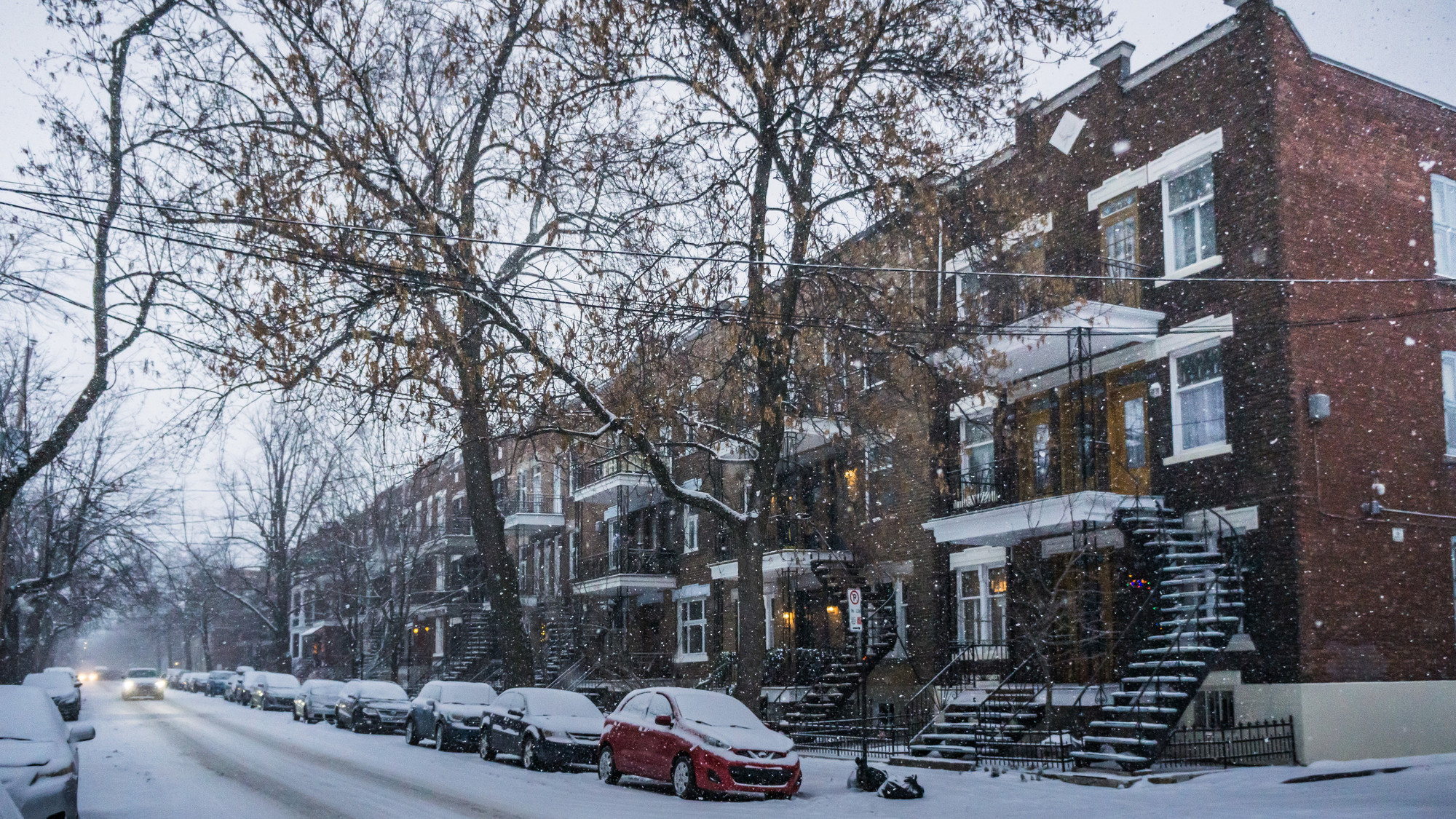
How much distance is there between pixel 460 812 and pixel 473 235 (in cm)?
817

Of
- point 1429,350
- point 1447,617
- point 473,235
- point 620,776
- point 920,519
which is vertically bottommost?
point 620,776

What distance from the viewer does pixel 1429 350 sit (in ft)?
64.4

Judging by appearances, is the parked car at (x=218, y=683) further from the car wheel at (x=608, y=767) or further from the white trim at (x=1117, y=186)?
the white trim at (x=1117, y=186)

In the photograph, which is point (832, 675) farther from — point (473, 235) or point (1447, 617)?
point (473, 235)

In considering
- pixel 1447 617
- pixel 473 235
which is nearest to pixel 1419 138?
pixel 1447 617

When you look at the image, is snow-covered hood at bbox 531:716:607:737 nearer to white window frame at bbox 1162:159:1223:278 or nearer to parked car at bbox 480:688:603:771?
parked car at bbox 480:688:603:771

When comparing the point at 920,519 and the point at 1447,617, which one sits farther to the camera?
the point at 920,519

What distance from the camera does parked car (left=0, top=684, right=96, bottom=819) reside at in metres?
9.72

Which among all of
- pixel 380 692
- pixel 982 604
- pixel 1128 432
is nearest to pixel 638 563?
pixel 380 692

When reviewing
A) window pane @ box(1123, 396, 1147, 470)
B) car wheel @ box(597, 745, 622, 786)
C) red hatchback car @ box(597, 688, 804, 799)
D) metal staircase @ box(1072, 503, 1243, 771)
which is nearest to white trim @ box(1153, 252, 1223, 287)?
window pane @ box(1123, 396, 1147, 470)

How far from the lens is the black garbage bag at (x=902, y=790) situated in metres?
14.3

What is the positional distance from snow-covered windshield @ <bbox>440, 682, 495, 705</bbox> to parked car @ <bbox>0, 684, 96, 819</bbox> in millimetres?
12586

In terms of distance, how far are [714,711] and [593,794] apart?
7.01 ft

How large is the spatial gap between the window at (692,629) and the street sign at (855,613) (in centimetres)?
1817
